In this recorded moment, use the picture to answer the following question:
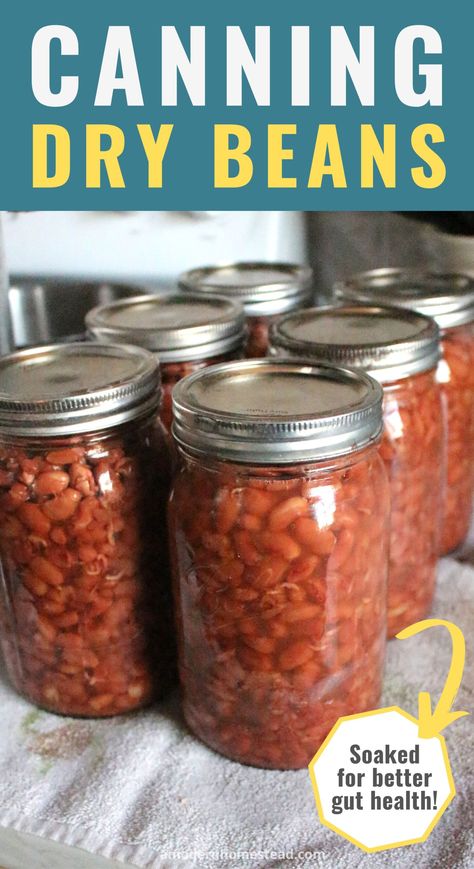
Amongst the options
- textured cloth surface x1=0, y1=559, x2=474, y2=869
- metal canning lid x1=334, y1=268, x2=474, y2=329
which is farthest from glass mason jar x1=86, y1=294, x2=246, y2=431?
textured cloth surface x1=0, y1=559, x2=474, y2=869

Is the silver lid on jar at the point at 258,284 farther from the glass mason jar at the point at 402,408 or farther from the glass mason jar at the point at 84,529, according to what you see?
the glass mason jar at the point at 84,529

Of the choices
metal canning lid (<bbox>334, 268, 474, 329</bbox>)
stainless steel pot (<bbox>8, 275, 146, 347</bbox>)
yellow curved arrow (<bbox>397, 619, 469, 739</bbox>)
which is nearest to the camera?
yellow curved arrow (<bbox>397, 619, 469, 739</bbox>)

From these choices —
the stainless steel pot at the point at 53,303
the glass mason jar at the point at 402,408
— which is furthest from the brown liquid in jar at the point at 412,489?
the stainless steel pot at the point at 53,303

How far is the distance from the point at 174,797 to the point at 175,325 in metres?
0.40

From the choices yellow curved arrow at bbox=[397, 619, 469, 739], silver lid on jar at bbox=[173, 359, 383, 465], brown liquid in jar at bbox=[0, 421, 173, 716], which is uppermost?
silver lid on jar at bbox=[173, 359, 383, 465]

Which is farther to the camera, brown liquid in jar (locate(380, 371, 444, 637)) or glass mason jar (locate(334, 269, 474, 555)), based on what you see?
glass mason jar (locate(334, 269, 474, 555))

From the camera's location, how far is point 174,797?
0.66m

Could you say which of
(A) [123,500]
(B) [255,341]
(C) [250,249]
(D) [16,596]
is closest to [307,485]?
(A) [123,500]

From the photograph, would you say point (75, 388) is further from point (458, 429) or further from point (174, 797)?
point (458, 429)

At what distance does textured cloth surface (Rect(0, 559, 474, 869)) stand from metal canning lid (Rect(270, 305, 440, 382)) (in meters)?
0.27

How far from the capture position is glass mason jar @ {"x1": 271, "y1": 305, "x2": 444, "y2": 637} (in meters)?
0.73

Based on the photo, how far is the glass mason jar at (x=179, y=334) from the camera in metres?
0.79

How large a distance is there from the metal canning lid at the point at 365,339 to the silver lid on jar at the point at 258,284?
0.09 metres

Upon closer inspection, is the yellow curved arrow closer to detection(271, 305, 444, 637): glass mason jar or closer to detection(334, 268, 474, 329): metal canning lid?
detection(271, 305, 444, 637): glass mason jar
